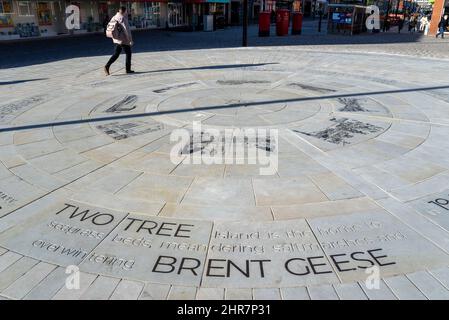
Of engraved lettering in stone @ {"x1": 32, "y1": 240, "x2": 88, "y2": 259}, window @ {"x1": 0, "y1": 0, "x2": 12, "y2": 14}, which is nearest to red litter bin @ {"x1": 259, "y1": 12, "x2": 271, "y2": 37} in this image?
window @ {"x1": 0, "y1": 0, "x2": 12, "y2": 14}

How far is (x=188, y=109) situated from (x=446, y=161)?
5296 mm

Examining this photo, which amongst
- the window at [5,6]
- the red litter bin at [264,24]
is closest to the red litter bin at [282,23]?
the red litter bin at [264,24]

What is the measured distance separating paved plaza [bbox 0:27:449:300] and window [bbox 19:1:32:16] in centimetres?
1907

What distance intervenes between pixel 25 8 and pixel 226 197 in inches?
1083

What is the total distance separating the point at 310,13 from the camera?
7431cm

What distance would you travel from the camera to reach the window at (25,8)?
25734 mm

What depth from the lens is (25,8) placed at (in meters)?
26.0

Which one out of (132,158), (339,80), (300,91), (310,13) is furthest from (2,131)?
(310,13)

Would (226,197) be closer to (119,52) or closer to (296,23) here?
(119,52)

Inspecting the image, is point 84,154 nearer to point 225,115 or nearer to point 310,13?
point 225,115

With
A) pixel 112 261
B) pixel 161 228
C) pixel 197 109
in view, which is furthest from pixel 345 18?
pixel 112 261

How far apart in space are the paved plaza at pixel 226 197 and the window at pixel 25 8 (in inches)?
751

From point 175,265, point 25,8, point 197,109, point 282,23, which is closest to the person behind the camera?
point 175,265

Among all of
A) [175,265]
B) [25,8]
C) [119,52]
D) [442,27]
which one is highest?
[25,8]
